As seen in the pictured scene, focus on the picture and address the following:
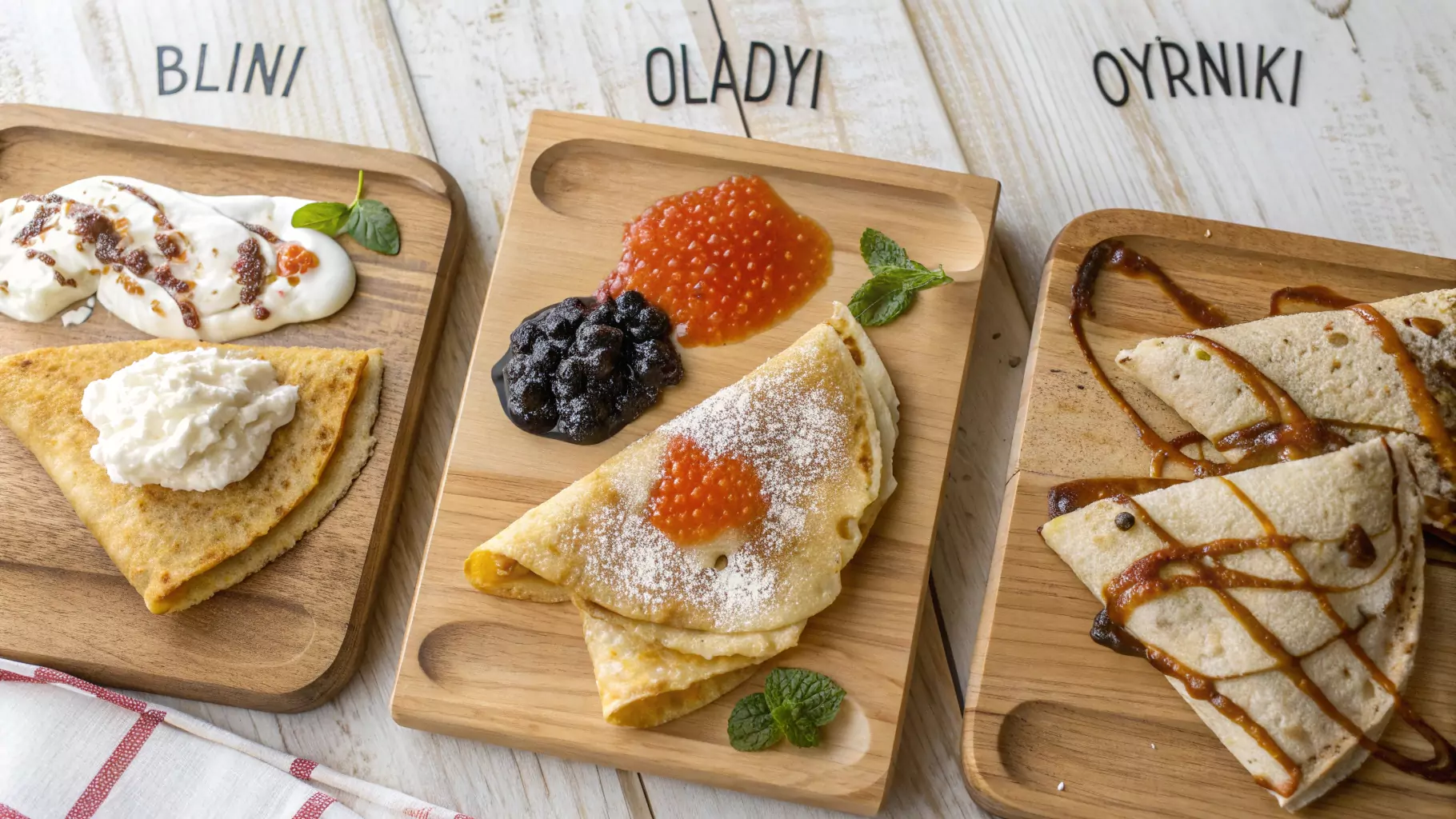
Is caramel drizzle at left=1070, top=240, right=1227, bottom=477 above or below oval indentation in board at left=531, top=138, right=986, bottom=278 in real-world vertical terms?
below

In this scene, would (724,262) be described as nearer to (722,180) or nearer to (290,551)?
(722,180)

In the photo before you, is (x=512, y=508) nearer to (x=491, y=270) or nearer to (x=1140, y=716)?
(x=491, y=270)

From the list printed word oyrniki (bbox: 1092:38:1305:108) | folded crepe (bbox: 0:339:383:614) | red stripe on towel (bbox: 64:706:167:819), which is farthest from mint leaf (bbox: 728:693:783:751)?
printed word oyrniki (bbox: 1092:38:1305:108)

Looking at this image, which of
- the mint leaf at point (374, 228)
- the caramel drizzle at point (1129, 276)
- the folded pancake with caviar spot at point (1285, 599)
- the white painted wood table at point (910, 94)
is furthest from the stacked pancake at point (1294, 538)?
the mint leaf at point (374, 228)

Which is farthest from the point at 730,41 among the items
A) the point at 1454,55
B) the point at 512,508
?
the point at 1454,55

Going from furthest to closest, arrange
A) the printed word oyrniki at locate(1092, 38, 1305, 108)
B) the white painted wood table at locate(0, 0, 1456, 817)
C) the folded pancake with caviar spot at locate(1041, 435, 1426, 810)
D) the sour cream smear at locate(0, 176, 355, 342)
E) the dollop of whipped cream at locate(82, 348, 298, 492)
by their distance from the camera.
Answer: the printed word oyrniki at locate(1092, 38, 1305, 108) < the white painted wood table at locate(0, 0, 1456, 817) < the sour cream smear at locate(0, 176, 355, 342) < the dollop of whipped cream at locate(82, 348, 298, 492) < the folded pancake with caviar spot at locate(1041, 435, 1426, 810)

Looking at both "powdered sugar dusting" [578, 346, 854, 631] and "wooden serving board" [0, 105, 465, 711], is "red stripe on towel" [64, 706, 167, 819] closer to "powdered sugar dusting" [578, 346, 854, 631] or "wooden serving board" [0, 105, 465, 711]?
"wooden serving board" [0, 105, 465, 711]
